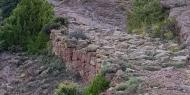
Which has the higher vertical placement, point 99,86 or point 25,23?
point 25,23

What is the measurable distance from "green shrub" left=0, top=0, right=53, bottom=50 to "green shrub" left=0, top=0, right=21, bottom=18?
89.5 inches

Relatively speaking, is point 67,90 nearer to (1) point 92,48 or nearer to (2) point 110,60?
(2) point 110,60

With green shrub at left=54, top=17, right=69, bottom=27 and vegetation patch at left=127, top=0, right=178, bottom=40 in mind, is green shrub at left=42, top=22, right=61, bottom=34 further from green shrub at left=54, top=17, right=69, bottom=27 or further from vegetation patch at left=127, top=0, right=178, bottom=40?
vegetation patch at left=127, top=0, right=178, bottom=40

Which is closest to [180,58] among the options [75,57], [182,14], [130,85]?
[130,85]

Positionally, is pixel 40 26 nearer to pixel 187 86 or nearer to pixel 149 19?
pixel 149 19

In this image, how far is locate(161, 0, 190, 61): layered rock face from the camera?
1135 centimetres

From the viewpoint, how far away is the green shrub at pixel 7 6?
60.7 ft

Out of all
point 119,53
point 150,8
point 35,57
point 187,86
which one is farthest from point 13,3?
point 187,86

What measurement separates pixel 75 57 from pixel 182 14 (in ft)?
9.54

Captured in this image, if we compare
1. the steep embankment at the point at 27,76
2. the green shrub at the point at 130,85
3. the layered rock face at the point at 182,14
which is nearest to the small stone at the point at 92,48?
the steep embankment at the point at 27,76

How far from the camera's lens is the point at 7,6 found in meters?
18.9

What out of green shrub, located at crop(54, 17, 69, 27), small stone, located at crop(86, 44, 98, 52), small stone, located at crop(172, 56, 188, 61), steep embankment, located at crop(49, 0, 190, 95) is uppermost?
green shrub, located at crop(54, 17, 69, 27)

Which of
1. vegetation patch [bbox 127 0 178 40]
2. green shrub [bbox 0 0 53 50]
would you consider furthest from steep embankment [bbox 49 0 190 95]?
green shrub [bbox 0 0 53 50]

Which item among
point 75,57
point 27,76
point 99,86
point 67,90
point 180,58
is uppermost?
point 180,58
